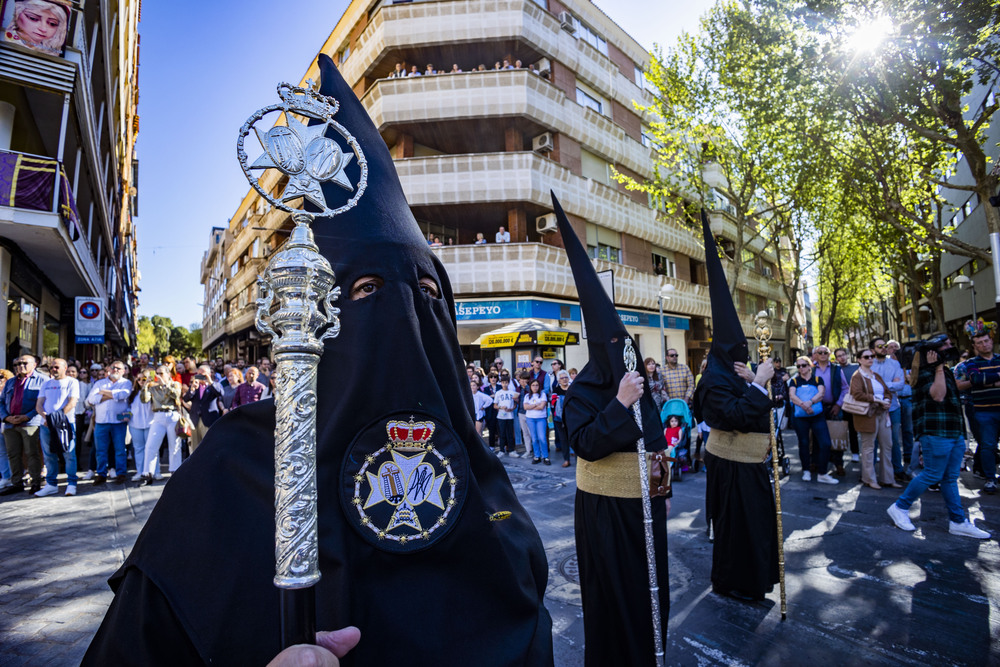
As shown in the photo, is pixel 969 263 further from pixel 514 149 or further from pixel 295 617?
pixel 295 617

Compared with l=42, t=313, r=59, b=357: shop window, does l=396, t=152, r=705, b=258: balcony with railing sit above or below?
above

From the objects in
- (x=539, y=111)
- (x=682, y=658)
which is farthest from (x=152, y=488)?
(x=539, y=111)

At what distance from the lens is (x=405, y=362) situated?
4.79ft

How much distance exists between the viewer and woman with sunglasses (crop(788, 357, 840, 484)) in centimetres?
846

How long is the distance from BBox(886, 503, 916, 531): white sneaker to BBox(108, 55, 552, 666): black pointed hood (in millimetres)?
6090

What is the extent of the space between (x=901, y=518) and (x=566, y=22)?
22.7 m

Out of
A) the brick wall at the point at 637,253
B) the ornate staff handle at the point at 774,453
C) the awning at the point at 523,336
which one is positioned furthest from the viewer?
the brick wall at the point at 637,253

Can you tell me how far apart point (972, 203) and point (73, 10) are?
1417 inches

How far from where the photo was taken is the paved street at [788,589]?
3398mm

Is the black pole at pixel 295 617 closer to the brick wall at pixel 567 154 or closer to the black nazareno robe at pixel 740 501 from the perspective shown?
the black nazareno robe at pixel 740 501

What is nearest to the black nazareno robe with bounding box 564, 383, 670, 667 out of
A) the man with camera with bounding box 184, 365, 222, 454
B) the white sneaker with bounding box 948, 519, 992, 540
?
the white sneaker with bounding box 948, 519, 992, 540

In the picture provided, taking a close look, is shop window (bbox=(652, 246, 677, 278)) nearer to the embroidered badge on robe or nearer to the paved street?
the paved street

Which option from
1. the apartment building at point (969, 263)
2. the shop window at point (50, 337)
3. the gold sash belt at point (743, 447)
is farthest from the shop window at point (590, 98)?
the shop window at point (50, 337)

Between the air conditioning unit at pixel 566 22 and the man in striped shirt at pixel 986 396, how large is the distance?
20.3 m
